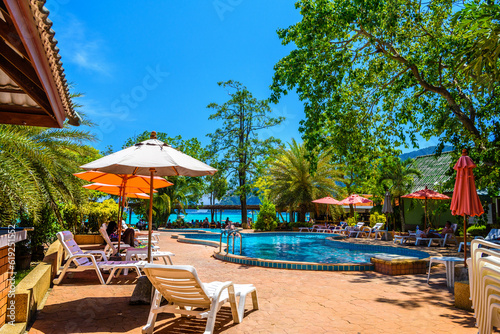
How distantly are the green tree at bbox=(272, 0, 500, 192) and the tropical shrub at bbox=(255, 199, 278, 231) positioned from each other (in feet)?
39.8

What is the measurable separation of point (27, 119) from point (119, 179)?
4398 mm

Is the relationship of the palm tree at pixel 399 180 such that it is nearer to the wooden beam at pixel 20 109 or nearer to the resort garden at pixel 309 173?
the resort garden at pixel 309 173

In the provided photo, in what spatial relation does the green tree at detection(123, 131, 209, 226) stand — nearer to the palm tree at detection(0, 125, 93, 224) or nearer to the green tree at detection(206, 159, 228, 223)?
the green tree at detection(206, 159, 228, 223)

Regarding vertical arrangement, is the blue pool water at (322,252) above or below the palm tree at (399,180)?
below

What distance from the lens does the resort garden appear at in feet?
13.0

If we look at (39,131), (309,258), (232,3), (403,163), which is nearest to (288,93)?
(232,3)

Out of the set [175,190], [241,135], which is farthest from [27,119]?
[175,190]

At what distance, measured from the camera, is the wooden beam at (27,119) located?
4125 mm

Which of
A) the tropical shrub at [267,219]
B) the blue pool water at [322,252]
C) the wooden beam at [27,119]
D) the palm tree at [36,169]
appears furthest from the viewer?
the tropical shrub at [267,219]

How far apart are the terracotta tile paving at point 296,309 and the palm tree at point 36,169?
1.60 m

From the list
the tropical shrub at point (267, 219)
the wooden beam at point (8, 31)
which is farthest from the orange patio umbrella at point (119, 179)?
the tropical shrub at point (267, 219)

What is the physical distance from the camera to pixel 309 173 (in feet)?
42.1

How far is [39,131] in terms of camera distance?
29.0 feet

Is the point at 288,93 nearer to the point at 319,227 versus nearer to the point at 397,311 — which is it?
the point at 397,311
